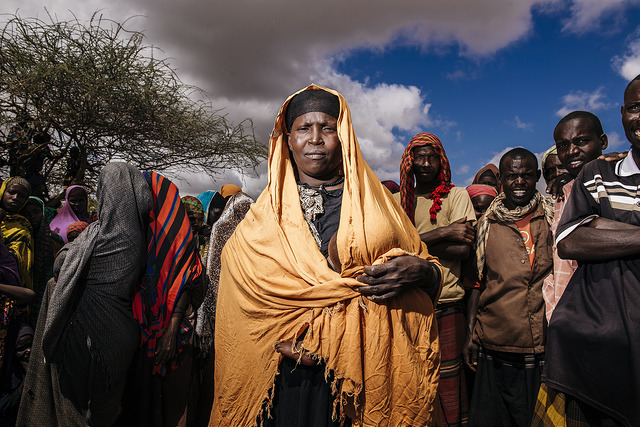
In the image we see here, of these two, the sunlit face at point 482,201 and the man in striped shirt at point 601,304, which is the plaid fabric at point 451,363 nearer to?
the man in striped shirt at point 601,304

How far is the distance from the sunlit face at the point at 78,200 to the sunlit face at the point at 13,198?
909mm

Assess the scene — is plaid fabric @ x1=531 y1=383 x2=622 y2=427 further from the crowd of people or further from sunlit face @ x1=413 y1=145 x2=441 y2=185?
sunlit face @ x1=413 y1=145 x2=441 y2=185

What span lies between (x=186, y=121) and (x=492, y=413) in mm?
9704

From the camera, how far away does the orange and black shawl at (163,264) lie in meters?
2.57

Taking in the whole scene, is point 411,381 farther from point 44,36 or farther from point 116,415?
point 44,36

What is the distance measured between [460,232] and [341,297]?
164 cm

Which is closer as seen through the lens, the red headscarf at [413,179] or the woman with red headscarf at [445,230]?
the woman with red headscarf at [445,230]

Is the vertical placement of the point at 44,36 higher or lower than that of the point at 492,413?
higher

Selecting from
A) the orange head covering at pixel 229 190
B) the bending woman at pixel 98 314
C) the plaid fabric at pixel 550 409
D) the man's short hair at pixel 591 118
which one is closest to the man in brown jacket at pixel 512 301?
the man's short hair at pixel 591 118

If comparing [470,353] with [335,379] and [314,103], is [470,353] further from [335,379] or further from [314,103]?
[314,103]

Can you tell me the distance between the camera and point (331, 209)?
1938 millimetres

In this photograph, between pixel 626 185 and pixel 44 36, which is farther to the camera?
pixel 44 36

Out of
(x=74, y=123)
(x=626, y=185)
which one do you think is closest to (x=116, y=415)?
(x=626, y=185)

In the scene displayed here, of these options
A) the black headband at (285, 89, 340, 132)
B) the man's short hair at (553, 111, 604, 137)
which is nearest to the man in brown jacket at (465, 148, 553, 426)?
the man's short hair at (553, 111, 604, 137)
